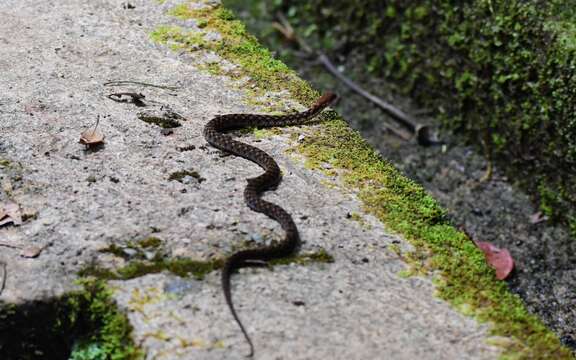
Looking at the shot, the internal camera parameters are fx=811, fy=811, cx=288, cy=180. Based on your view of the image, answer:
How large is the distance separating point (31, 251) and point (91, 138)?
1.11 m

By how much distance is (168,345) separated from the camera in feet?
12.1

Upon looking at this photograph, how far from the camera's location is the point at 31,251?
4.19 m

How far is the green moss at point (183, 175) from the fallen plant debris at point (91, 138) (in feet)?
1.93

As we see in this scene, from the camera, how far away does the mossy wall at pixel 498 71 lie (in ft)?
22.5

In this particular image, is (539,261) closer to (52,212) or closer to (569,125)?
(569,125)

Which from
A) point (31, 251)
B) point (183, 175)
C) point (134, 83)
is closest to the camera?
point (31, 251)

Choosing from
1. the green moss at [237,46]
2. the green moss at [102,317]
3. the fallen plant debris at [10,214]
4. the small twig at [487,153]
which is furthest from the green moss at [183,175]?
the small twig at [487,153]

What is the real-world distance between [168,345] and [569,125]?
4.34 metres

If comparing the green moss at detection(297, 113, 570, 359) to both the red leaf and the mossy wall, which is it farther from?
the mossy wall

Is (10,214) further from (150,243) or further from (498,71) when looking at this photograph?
(498,71)

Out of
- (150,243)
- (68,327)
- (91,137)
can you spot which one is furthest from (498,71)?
(68,327)

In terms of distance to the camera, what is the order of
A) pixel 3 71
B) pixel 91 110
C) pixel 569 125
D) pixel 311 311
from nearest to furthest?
1. pixel 311 311
2. pixel 91 110
3. pixel 3 71
4. pixel 569 125

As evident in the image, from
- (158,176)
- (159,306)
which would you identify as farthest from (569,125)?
(159,306)

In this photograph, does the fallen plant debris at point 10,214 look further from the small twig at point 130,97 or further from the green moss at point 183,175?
the small twig at point 130,97
